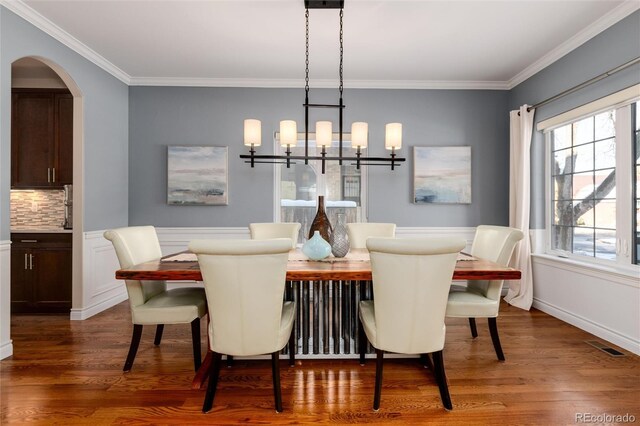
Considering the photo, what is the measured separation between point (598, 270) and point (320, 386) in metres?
2.55

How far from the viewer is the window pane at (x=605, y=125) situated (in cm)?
290

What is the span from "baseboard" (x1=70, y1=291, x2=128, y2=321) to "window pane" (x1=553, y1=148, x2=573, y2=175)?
5.07 meters

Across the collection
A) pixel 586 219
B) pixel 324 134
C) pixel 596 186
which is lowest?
pixel 586 219

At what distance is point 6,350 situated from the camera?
2484 millimetres

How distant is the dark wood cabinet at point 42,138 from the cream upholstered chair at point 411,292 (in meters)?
3.51

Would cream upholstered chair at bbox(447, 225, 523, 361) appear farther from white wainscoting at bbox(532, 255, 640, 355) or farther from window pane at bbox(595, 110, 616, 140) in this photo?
window pane at bbox(595, 110, 616, 140)

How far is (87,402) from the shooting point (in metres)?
1.92

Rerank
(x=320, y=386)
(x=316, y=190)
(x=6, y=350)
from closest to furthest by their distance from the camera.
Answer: (x=320, y=386)
(x=6, y=350)
(x=316, y=190)

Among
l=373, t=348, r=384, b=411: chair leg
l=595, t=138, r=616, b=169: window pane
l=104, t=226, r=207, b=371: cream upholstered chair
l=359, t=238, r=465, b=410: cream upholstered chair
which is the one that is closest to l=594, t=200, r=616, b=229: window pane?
l=595, t=138, r=616, b=169: window pane

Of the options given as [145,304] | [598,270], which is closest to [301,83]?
[145,304]

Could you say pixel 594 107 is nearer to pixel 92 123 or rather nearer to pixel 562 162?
pixel 562 162

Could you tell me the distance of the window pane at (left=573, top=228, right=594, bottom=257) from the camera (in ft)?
10.4

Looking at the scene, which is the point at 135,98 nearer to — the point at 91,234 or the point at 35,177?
the point at 35,177

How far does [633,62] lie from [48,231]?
5.28 meters
